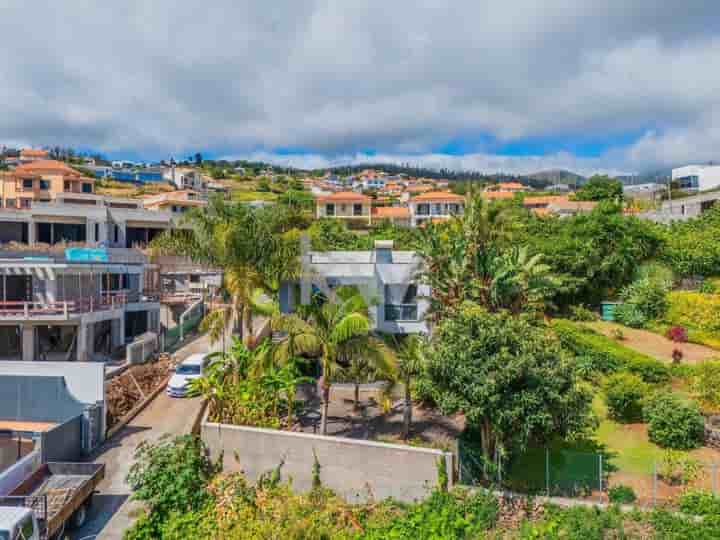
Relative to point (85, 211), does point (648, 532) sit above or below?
below

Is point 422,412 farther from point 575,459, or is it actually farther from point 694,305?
point 694,305

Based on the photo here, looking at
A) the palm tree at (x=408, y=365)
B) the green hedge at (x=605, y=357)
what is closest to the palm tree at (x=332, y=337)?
the palm tree at (x=408, y=365)

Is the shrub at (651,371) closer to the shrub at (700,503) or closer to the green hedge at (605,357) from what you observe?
the green hedge at (605,357)


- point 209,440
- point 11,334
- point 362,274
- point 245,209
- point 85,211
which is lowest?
point 209,440

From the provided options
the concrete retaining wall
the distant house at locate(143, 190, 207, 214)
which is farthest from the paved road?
the distant house at locate(143, 190, 207, 214)

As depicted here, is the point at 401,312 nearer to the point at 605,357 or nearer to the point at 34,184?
the point at 605,357

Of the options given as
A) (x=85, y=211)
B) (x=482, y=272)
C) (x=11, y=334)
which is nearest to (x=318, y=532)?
(x=482, y=272)

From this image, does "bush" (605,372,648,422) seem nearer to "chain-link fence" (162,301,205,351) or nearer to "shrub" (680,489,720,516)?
"shrub" (680,489,720,516)

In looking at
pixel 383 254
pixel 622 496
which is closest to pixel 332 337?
pixel 383 254
